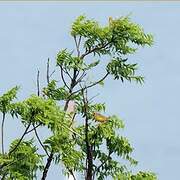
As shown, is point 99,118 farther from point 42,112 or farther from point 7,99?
point 7,99

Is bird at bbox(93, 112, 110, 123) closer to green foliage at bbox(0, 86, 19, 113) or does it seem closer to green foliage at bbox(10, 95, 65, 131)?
green foliage at bbox(10, 95, 65, 131)

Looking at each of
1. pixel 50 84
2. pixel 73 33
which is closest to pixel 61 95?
pixel 50 84

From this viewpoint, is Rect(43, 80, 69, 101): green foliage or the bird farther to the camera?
Rect(43, 80, 69, 101): green foliage

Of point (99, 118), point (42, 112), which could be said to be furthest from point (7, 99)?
point (99, 118)

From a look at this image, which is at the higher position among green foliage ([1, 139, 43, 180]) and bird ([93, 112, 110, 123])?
bird ([93, 112, 110, 123])

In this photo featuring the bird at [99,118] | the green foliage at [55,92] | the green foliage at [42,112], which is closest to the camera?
the green foliage at [42,112]

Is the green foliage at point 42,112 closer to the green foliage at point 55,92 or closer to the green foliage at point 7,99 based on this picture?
the green foliage at point 7,99

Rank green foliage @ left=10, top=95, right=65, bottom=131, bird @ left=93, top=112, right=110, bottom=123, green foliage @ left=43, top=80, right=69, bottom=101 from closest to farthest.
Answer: green foliage @ left=10, top=95, right=65, bottom=131 → bird @ left=93, top=112, right=110, bottom=123 → green foliage @ left=43, top=80, right=69, bottom=101

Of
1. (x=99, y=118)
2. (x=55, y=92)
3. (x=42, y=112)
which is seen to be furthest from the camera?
(x=55, y=92)

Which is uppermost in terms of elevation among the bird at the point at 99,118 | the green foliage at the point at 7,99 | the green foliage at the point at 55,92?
the green foliage at the point at 55,92

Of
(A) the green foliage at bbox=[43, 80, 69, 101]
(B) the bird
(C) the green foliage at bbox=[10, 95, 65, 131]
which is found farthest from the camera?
(A) the green foliage at bbox=[43, 80, 69, 101]

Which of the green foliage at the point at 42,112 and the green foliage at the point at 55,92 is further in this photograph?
the green foliage at the point at 55,92

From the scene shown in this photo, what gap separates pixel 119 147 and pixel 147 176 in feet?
1.56

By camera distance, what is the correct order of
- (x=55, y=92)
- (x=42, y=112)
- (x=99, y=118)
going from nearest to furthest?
1. (x=42, y=112)
2. (x=99, y=118)
3. (x=55, y=92)
